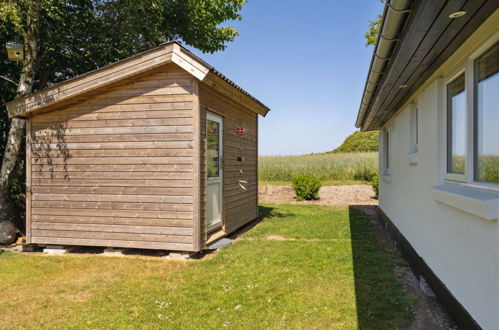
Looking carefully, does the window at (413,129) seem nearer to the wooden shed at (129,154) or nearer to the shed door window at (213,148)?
the wooden shed at (129,154)

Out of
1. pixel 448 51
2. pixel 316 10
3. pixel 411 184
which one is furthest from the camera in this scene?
pixel 316 10

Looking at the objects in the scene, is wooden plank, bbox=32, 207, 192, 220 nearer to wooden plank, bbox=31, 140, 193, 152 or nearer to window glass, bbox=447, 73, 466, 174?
wooden plank, bbox=31, 140, 193, 152

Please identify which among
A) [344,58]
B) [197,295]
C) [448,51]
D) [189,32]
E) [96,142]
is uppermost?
[189,32]

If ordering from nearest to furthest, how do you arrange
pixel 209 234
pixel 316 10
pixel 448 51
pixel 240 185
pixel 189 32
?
pixel 448 51, pixel 209 234, pixel 240 185, pixel 316 10, pixel 189 32

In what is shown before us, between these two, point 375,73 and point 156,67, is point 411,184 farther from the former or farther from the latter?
point 156,67

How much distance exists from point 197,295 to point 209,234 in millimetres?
2532

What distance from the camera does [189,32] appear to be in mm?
13953

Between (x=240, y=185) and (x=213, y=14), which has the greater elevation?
(x=213, y=14)

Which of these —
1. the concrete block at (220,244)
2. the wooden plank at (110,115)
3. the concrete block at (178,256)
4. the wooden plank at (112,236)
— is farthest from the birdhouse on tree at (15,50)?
the concrete block at (220,244)

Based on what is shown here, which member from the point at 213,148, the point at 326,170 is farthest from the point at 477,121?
the point at 326,170

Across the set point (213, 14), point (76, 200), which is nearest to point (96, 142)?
point (76, 200)

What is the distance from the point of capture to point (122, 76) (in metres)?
6.04

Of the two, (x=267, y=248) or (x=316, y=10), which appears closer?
(x=267, y=248)

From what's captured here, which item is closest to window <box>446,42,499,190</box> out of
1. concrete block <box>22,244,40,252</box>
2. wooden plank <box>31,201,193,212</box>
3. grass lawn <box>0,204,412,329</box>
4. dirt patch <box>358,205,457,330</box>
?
dirt patch <box>358,205,457,330</box>
